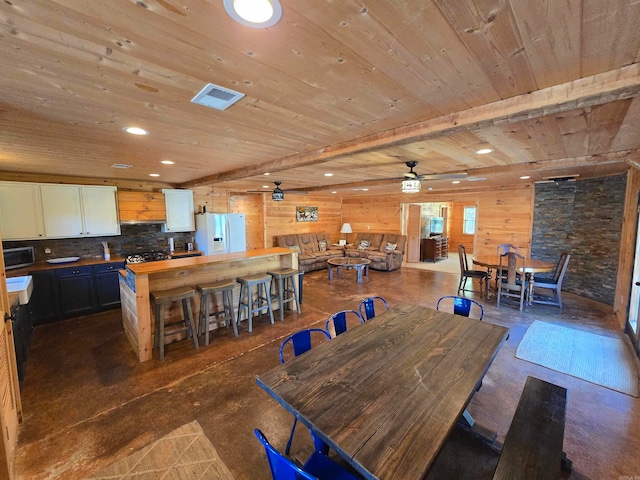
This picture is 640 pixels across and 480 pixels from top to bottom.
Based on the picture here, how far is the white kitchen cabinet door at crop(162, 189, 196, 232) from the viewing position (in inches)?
218

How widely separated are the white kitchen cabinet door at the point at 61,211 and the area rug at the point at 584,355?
671cm

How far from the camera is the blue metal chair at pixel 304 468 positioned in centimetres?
98

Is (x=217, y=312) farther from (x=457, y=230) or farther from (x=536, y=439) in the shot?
(x=457, y=230)

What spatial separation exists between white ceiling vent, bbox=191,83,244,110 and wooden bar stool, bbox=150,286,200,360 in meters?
2.25

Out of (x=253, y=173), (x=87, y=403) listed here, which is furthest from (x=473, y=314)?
(x=87, y=403)

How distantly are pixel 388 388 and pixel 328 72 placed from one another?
1677 mm

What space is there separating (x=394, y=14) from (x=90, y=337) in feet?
15.5

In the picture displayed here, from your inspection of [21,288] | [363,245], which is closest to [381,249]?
[363,245]

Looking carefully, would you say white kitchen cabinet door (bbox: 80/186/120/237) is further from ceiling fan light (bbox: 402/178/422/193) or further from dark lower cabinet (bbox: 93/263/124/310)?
ceiling fan light (bbox: 402/178/422/193)

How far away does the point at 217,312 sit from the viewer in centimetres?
388

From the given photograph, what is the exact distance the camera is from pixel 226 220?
20.1 feet

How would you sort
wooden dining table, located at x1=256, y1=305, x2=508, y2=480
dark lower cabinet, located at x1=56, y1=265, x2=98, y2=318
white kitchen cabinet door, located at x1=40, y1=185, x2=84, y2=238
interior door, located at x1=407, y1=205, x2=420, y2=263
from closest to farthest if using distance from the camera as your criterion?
wooden dining table, located at x1=256, y1=305, x2=508, y2=480, dark lower cabinet, located at x1=56, y1=265, x2=98, y2=318, white kitchen cabinet door, located at x1=40, y1=185, x2=84, y2=238, interior door, located at x1=407, y1=205, x2=420, y2=263

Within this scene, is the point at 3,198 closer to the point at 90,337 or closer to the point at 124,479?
the point at 90,337

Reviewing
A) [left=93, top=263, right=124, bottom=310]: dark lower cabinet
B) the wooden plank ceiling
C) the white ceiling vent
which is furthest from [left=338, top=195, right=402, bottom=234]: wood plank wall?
the white ceiling vent
